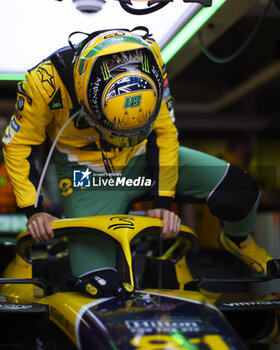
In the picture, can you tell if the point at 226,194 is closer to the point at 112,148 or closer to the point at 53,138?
the point at 112,148

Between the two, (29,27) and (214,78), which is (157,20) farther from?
(214,78)

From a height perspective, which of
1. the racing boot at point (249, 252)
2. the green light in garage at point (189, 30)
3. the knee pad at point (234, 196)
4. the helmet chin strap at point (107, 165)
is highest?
the green light in garage at point (189, 30)

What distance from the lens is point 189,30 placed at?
2256 mm

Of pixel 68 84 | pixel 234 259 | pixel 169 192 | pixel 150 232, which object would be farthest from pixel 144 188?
pixel 234 259

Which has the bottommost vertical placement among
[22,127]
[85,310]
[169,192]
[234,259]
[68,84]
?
[234,259]

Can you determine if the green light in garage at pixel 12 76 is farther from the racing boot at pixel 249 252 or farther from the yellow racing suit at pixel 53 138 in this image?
the racing boot at pixel 249 252

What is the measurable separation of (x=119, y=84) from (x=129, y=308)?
69 cm

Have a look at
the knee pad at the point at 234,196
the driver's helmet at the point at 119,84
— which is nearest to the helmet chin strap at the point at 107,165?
the driver's helmet at the point at 119,84

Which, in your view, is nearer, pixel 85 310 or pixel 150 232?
pixel 85 310

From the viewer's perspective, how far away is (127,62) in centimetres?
162

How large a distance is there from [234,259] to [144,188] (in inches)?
23.5

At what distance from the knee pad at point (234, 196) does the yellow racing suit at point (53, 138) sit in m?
0.18

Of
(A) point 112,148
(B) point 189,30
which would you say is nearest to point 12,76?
(A) point 112,148

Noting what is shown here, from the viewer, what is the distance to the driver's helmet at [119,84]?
1.60 metres
